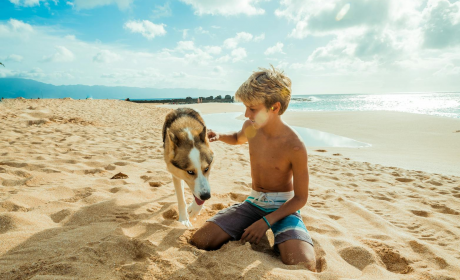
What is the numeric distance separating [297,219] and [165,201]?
1.91 meters

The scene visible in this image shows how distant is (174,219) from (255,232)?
47.7 inches

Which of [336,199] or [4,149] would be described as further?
[4,149]

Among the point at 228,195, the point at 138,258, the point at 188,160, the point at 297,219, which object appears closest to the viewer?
the point at 138,258

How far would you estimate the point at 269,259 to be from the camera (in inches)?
90.5

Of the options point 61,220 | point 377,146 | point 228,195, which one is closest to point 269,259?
point 228,195

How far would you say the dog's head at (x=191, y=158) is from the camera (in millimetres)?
2850

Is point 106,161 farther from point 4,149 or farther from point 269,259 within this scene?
point 269,259

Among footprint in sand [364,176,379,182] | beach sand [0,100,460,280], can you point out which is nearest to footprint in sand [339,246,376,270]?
beach sand [0,100,460,280]

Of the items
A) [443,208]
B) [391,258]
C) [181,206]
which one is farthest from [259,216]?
[443,208]

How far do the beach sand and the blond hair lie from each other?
155 cm

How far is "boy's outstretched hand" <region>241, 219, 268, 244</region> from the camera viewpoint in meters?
2.50

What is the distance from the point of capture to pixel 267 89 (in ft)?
8.94

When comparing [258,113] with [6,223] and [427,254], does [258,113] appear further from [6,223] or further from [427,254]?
[6,223]

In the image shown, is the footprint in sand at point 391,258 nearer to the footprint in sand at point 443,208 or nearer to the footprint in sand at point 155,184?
the footprint in sand at point 443,208
